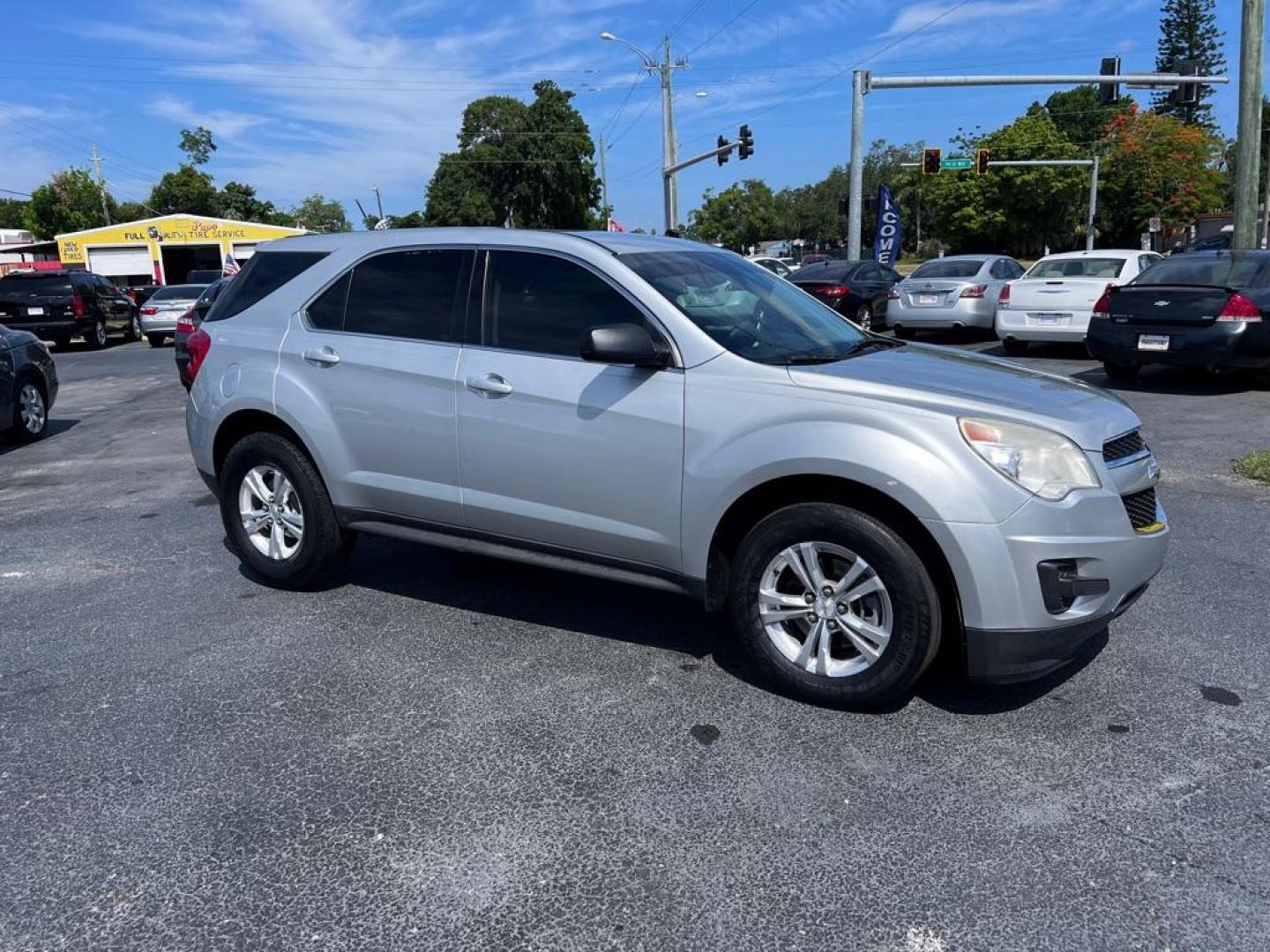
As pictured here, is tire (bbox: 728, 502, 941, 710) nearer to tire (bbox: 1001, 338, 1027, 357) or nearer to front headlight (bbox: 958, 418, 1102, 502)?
front headlight (bbox: 958, 418, 1102, 502)

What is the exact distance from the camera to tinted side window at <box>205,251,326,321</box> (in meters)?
5.07

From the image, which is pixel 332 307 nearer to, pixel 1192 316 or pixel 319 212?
pixel 1192 316

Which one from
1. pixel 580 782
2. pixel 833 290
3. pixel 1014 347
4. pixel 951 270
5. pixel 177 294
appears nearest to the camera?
pixel 580 782

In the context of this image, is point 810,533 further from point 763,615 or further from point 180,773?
point 180,773

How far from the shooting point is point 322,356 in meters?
4.77

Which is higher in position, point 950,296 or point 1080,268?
point 1080,268

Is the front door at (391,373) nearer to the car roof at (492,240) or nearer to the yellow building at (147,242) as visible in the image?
the car roof at (492,240)

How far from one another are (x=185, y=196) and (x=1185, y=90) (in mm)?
73451

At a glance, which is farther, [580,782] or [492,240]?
[492,240]

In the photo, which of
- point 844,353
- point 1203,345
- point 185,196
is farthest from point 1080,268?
point 185,196

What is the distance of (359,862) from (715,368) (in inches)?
84.5

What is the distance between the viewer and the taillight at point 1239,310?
9.88 m

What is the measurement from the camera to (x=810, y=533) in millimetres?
3578

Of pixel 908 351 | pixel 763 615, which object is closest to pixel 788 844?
pixel 763 615
